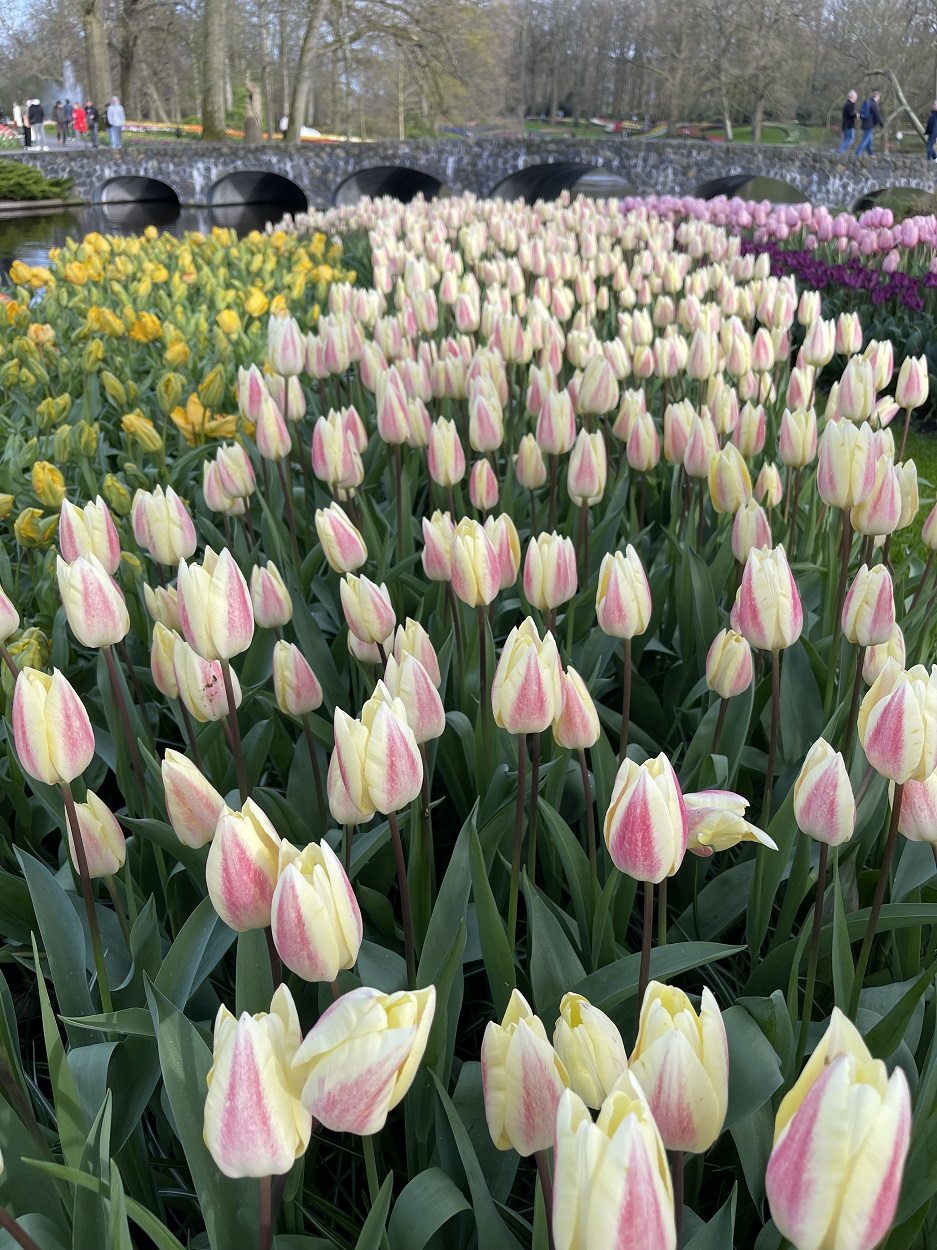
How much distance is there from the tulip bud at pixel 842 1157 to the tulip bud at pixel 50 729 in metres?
0.83

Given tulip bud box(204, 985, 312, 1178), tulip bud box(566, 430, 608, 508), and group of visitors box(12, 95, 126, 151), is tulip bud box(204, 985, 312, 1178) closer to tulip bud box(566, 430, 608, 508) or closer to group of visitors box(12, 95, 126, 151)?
tulip bud box(566, 430, 608, 508)

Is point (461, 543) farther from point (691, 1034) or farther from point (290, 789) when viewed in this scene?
point (691, 1034)

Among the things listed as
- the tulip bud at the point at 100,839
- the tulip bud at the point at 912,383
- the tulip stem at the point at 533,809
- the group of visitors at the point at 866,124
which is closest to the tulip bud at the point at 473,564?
the tulip stem at the point at 533,809

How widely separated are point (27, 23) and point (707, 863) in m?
61.4

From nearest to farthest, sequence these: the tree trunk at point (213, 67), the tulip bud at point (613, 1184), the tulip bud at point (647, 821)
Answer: the tulip bud at point (613, 1184) → the tulip bud at point (647, 821) → the tree trunk at point (213, 67)

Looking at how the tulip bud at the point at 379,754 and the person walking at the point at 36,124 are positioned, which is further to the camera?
the person walking at the point at 36,124

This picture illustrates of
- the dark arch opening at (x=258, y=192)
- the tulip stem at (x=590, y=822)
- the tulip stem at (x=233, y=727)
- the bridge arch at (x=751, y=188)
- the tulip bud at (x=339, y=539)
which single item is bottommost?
the tulip stem at (x=590, y=822)

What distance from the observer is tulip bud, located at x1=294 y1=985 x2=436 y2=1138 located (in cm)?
66

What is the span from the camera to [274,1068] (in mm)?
682

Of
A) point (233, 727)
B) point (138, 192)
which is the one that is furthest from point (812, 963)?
point (138, 192)

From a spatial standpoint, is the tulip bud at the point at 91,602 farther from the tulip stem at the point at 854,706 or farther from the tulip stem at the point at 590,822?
the tulip stem at the point at 854,706

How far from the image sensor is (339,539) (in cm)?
180

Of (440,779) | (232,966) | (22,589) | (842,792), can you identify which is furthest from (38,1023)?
(22,589)

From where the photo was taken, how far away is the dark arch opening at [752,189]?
3139cm
